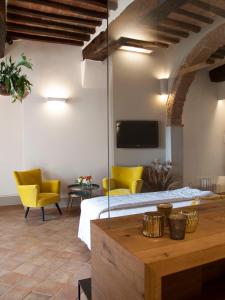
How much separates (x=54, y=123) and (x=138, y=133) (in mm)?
2215

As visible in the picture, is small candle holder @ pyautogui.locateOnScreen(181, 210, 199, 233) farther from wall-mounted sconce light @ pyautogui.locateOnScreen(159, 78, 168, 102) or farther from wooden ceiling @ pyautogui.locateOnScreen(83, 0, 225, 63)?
wall-mounted sconce light @ pyautogui.locateOnScreen(159, 78, 168, 102)

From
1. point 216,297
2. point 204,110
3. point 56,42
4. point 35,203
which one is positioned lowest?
point 35,203

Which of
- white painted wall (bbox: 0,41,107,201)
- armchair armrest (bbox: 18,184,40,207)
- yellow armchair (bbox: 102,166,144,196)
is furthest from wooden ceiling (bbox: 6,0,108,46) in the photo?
armchair armrest (bbox: 18,184,40,207)

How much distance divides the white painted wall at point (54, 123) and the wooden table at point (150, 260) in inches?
173

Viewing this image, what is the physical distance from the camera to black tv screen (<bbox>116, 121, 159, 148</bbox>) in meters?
3.72

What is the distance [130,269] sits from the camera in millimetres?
888

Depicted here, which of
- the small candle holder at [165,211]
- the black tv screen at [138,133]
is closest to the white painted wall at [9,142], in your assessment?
the black tv screen at [138,133]

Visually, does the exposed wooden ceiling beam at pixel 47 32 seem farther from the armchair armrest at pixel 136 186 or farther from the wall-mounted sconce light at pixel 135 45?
the armchair armrest at pixel 136 186

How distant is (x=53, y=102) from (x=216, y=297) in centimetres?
484

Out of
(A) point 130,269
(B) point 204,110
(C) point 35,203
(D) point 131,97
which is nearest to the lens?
(A) point 130,269

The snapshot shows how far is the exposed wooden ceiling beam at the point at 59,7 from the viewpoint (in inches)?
144

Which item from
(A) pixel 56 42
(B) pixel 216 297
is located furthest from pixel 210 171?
(A) pixel 56 42

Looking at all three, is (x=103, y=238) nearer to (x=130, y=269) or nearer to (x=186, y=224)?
(x=130, y=269)

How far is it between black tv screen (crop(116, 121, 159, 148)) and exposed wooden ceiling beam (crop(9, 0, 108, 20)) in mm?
1599
